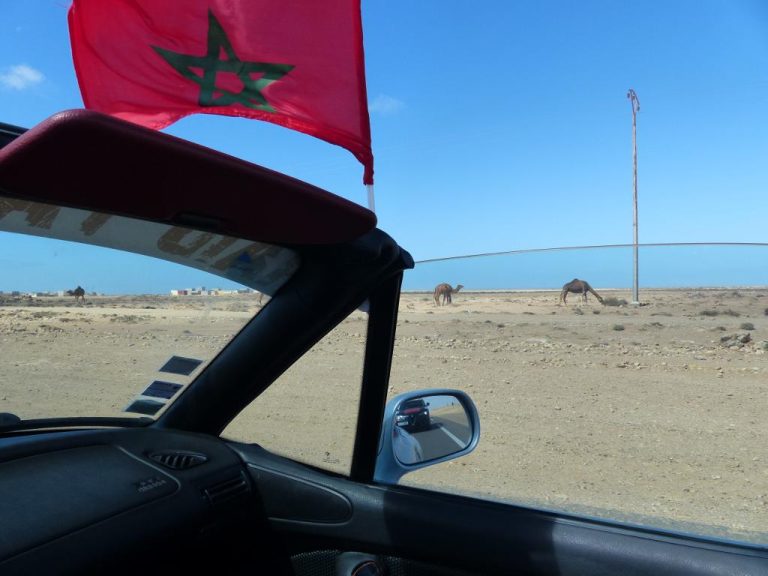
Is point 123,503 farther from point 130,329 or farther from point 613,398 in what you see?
point 613,398

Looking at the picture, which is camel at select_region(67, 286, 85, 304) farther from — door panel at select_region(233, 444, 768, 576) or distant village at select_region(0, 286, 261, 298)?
door panel at select_region(233, 444, 768, 576)

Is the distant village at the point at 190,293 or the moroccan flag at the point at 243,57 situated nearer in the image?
the distant village at the point at 190,293

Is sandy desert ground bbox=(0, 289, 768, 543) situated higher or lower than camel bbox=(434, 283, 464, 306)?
lower

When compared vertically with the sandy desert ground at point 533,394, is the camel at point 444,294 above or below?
above

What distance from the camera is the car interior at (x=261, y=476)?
5.53 feet

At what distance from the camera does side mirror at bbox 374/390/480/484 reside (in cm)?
285

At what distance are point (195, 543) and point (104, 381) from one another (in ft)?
2.48

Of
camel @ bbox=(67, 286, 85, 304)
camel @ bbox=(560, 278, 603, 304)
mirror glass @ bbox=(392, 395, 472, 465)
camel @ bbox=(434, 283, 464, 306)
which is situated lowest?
mirror glass @ bbox=(392, 395, 472, 465)

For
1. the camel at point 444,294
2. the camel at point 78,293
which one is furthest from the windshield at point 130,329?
the camel at point 444,294

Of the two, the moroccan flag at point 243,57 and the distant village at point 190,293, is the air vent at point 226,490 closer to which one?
the distant village at point 190,293

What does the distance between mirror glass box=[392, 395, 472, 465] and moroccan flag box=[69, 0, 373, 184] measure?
1.12 metres

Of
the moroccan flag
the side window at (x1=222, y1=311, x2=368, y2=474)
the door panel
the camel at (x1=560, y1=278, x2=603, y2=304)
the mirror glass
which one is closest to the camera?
the door panel

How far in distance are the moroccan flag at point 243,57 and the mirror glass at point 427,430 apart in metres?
1.12

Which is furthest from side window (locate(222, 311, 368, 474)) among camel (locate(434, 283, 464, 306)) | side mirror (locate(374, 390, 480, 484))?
camel (locate(434, 283, 464, 306))
